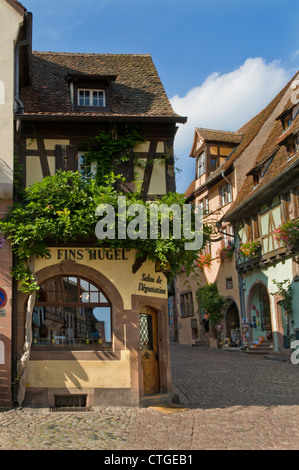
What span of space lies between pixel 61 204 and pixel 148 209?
183 centimetres

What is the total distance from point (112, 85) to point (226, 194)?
14.2 m

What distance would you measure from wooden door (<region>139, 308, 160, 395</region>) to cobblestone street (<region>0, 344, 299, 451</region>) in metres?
0.80

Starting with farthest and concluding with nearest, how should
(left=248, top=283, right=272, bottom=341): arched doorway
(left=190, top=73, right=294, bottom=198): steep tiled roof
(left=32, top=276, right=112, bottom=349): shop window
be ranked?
(left=190, top=73, right=294, bottom=198): steep tiled roof, (left=248, top=283, right=272, bottom=341): arched doorway, (left=32, top=276, right=112, bottom=349): shop window

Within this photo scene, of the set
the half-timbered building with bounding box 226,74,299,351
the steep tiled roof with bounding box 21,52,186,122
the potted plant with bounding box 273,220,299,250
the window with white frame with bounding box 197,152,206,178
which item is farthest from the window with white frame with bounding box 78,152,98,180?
the window with white frame with bounding box 197,152,206,178

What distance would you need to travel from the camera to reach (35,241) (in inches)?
479

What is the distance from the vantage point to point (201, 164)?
31.6 metres

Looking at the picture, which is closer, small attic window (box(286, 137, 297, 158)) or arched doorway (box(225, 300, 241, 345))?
small attic window (box(286, 137, 297, 158))

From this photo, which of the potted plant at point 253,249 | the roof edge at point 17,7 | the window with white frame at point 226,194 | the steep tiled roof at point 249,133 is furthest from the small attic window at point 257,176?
the roof edge at point 17,7

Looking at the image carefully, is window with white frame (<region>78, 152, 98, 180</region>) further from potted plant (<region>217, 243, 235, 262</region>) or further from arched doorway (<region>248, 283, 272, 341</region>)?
potted plant (<region>217, 243, 235, 262</region>)

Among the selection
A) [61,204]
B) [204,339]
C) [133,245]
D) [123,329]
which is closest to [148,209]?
[133,245]

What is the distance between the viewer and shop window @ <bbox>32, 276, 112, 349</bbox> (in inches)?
494
